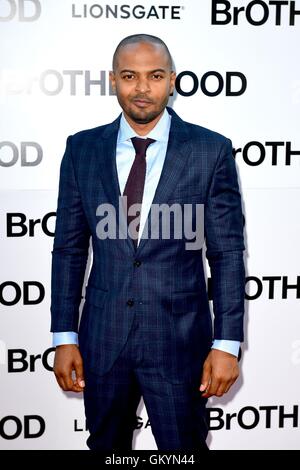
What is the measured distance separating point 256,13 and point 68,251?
1.65 m

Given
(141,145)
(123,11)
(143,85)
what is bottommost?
(141,145)

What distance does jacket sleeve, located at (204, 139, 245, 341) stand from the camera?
201cm

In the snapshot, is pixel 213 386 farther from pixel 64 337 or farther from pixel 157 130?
pixel 157 130

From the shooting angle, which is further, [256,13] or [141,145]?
[256,13]

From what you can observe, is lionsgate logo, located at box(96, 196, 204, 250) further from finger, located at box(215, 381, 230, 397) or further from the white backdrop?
the white backdrop

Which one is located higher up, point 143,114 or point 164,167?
point 143,114

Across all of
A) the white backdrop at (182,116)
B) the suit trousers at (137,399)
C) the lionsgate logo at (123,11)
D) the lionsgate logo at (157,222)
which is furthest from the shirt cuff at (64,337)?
the lionsgate logo at (123,11)

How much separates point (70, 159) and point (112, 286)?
59 centimetres

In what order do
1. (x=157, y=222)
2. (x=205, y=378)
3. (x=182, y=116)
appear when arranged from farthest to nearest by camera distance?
(x=182, y=116) → (x=205, y=378) → (x=157, y=222)

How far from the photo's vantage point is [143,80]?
202 cm

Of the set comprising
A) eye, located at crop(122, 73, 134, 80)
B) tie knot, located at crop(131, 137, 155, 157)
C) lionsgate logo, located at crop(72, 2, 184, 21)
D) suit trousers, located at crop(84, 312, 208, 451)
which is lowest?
suit trousers, located at crop(84, 312, 208, 451)

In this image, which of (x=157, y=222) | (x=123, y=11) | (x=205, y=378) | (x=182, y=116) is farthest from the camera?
(x=182, y=116)

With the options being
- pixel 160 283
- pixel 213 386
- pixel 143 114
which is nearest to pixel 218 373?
pixel 213 386

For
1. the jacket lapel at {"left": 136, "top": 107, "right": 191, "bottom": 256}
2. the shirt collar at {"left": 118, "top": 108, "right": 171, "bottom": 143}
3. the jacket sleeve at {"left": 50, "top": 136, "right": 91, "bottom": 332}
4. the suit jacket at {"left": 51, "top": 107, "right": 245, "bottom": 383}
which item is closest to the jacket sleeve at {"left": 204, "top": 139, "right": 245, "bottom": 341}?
the suit jacket at {"left": 51, "top": 107, "right": 245, "bottom": 383}
